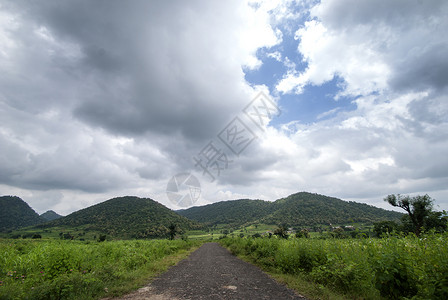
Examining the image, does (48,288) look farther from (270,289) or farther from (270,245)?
(270,245)

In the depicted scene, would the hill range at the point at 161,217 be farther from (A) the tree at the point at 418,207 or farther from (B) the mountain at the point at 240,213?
(A) the tree at the point at 418,207

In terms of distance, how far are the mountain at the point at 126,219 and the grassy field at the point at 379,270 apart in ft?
286

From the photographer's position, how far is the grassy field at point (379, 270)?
4.13 metres

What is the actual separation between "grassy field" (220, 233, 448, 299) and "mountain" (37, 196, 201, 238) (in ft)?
286

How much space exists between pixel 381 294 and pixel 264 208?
17356 cm

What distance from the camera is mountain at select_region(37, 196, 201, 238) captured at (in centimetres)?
8893

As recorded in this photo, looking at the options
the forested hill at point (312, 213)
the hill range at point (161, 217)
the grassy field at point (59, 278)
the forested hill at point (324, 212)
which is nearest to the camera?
the grassy field at point (59, 278)

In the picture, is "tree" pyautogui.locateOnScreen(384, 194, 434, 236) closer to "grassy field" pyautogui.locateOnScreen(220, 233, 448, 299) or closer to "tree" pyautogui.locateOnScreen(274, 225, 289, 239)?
"tree" pyautogui.locateOnScreen(274, 225, 289, 239)

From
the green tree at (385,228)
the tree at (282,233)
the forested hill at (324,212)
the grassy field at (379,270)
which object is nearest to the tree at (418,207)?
the green tree at (385,228)

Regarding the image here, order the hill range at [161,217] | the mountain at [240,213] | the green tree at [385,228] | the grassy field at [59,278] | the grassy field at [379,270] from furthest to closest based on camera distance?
the mountain at [240,213] → the hill range at [161,217] → the green tree at [385,228] → the grassy field at [59,278] → the grassy field at [379,270]

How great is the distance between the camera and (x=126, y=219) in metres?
106

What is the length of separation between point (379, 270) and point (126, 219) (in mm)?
121464

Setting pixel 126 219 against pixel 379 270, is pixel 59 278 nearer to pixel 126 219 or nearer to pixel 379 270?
pixel 379 270

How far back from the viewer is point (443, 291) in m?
3.69
